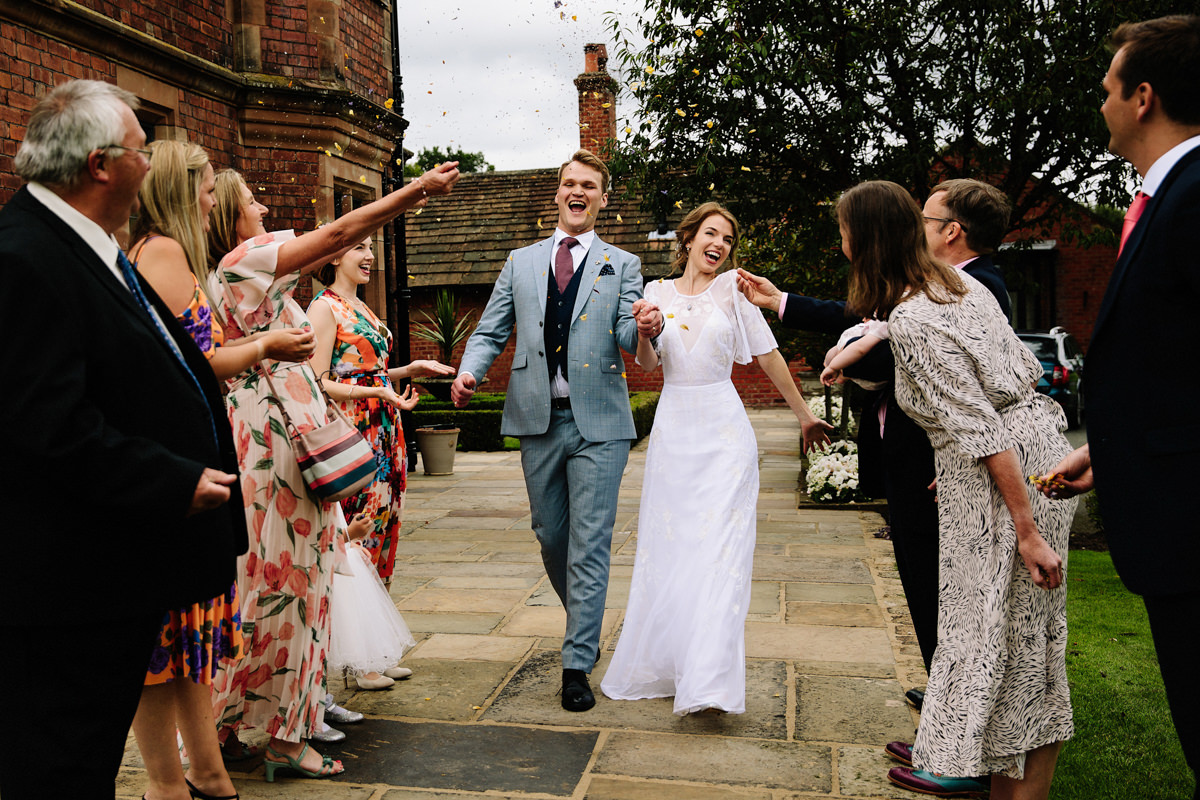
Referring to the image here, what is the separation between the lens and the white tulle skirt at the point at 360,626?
3719 millimetres

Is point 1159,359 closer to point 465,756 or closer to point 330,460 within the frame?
point 330,460

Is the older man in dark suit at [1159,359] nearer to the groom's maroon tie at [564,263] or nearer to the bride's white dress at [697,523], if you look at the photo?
the bride's white dress at [697,523]

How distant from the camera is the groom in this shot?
160 inches

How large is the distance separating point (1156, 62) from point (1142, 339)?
0.58m

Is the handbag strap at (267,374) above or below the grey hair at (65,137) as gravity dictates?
below

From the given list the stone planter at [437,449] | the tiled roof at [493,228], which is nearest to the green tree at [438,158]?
the tiled roof at [493,228]

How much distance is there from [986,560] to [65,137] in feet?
8.56

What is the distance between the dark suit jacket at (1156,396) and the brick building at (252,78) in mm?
6787

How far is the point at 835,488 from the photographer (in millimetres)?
9203

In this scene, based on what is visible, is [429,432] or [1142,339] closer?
[1142,339]

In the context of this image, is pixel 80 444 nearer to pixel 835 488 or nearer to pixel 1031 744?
pixel 1031 744

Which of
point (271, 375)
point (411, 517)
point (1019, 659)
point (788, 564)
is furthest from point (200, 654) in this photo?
point (411, 517)

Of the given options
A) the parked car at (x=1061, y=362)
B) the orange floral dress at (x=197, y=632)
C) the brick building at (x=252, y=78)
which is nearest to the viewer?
the orange floral dress at (x=197, y=632)

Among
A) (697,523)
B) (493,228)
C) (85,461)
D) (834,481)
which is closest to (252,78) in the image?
(834,481)
